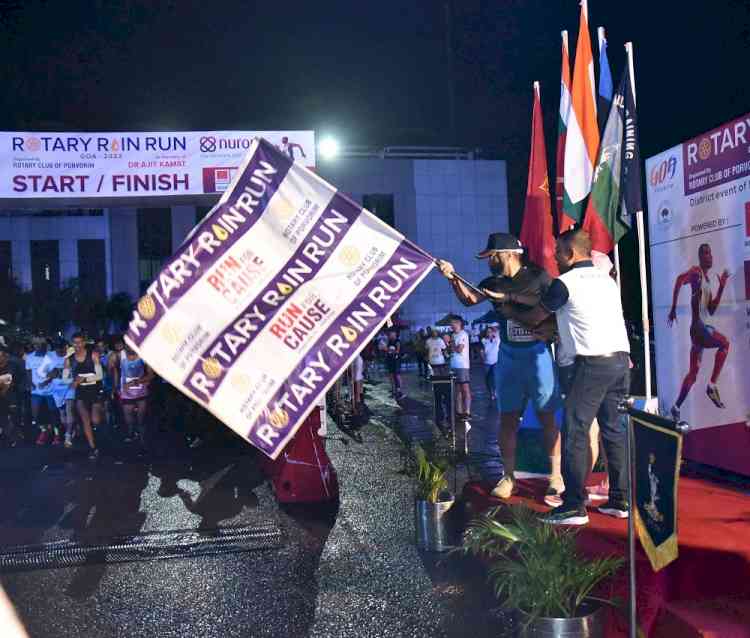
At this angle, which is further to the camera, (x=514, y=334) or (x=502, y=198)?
(x=502, y=198)

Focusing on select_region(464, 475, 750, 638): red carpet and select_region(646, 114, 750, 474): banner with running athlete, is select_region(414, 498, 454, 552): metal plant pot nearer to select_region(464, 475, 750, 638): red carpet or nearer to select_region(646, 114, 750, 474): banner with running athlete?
select_region(464, 475, 750, 638): red carpet

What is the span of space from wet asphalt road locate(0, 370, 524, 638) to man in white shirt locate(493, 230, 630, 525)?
0.90 meters

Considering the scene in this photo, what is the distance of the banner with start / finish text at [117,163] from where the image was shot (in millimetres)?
11641

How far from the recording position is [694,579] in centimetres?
420

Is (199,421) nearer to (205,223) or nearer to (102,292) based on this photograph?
(205,223)

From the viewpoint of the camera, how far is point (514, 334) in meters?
6.07

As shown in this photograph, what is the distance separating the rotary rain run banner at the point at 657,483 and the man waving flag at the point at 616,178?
4347 millimetres

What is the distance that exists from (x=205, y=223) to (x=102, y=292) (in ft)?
182

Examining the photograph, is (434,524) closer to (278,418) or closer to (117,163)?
(278,418)

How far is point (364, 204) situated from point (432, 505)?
162 ft

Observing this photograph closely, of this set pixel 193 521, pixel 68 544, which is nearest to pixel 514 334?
pixel 193 521

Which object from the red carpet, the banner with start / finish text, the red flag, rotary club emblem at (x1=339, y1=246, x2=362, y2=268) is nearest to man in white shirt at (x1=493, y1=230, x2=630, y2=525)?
the red carpet

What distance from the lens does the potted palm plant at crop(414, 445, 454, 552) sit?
18.8 feet

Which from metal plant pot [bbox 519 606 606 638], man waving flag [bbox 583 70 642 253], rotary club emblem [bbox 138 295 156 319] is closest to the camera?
metal plant pot [bbox 519 606 606 638]
